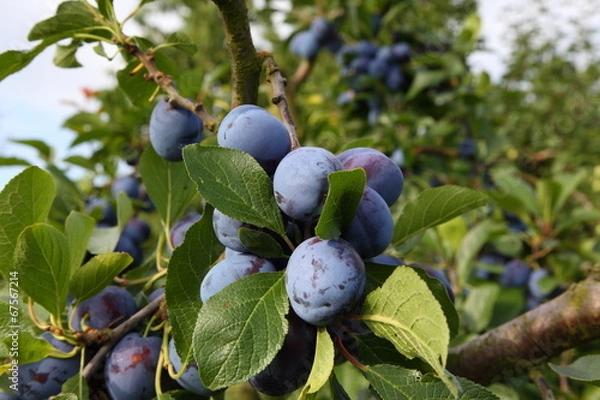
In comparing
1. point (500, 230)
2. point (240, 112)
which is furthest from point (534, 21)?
point (240, 112)

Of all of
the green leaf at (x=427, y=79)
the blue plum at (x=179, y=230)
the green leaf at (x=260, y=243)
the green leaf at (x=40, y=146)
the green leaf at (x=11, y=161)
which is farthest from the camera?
the green leaf at (x=427, y=79)

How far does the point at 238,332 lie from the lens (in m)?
0.46

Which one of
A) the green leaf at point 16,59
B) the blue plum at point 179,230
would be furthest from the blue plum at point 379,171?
the green leaf at point 16,59

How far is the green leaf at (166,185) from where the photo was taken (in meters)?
0.75

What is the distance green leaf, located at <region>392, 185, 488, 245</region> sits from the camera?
0.62 metres

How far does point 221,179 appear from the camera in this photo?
1.65 ft

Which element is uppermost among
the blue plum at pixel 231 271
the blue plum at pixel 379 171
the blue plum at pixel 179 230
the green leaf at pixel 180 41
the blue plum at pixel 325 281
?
the green leaf at pixel 180 41

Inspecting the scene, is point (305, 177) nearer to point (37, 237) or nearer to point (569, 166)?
point (37, 237)

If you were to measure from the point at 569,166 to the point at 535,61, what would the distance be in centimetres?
283

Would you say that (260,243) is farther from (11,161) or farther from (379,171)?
(11,161)

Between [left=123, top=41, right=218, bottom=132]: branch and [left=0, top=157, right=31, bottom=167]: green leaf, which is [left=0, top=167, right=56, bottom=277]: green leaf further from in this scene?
[left=0, top=157, right=31, bottom=167]: green leaf

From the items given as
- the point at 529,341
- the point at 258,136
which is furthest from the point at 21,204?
the point at 529,341

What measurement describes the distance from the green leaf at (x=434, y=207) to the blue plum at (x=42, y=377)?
1.45 feet

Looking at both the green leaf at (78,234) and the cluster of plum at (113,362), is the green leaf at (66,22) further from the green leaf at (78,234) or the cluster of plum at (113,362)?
the cluster of plum at (113,362)
